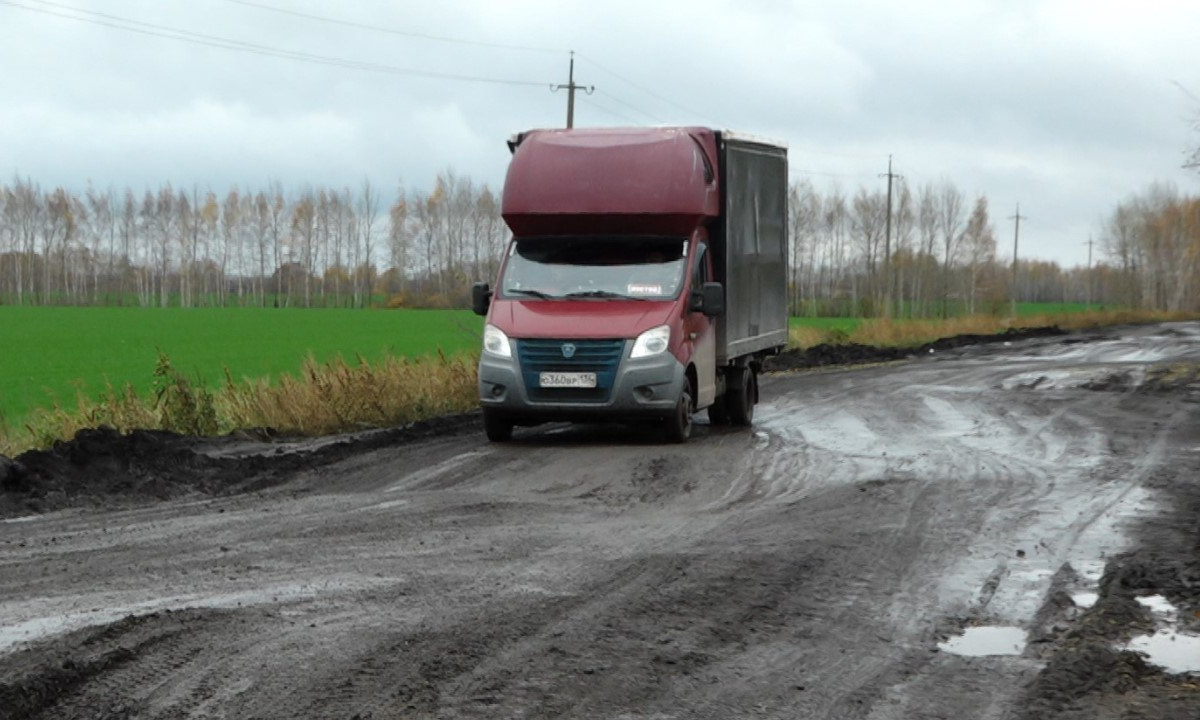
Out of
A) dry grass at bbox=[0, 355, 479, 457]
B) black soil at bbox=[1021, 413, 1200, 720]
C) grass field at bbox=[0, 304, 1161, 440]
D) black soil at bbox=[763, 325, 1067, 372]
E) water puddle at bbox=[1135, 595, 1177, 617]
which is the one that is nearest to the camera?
black soil at bbox=[1021, 413, 1200, 720]

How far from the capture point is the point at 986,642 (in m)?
7.25

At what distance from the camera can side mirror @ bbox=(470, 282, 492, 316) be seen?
1669 cm

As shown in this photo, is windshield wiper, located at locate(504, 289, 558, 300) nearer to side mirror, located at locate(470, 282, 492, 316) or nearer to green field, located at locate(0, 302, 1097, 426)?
side mirror, located at locate(470, 282, 492, 316)

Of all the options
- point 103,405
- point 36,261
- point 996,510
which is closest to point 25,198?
point 36,261

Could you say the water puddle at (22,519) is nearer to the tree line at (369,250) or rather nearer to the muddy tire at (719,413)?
the muddy tire at (719,413)

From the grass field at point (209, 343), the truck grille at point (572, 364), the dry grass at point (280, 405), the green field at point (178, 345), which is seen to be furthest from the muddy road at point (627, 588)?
the green field at point (178, 345)

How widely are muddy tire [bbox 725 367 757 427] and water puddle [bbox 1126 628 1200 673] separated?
10.8 meters

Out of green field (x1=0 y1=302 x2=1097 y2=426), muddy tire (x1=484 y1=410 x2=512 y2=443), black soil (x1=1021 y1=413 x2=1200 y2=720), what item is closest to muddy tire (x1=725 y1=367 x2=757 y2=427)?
muddy tire (x1=484 y1=410 x2=512 y2=443)

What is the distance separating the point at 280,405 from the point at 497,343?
4158mm

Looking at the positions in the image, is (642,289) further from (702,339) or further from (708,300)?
(702,339)

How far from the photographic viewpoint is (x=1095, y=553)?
9820 mm

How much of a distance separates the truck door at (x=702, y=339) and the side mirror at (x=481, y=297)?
2326 mm

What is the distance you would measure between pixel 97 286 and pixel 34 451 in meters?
129

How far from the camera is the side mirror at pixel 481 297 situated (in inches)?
657
